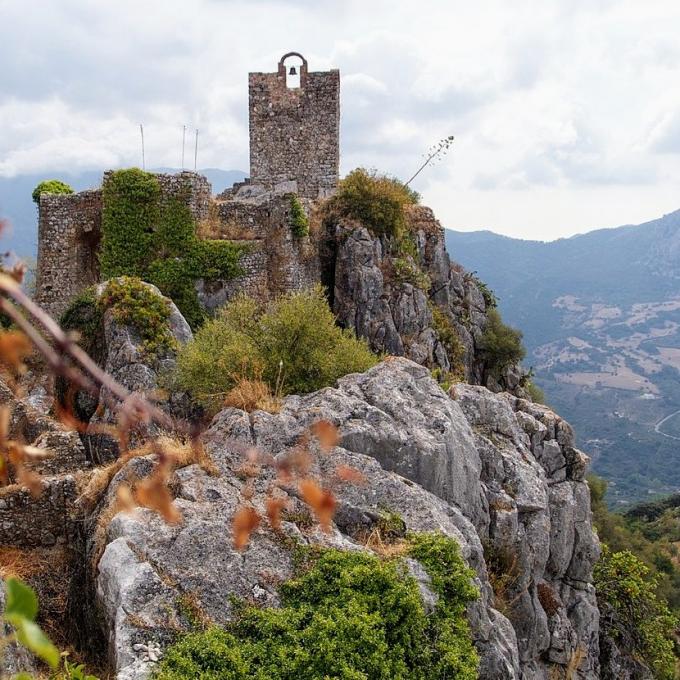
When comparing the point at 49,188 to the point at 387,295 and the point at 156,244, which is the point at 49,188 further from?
the point at 387,295

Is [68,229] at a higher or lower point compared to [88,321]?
higher

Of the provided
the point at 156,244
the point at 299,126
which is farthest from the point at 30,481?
the point at 299,126

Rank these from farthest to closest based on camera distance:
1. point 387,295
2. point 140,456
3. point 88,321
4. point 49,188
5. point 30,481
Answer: point 387,295 → point 49,188 → point 88,321 → point 140,456 → point 30,481

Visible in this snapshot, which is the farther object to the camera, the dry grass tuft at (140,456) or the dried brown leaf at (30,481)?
the dry grass tuft at (140,456)

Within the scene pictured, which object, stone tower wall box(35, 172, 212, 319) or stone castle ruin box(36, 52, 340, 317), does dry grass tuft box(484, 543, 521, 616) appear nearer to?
stone castle ruin box(36, 52, 340, 317)

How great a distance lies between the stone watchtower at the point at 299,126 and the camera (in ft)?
91.7

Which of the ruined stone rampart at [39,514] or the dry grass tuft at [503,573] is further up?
the ruined stone rampart at [39,514]

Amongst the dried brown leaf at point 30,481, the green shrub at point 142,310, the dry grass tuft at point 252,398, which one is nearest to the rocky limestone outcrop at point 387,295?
the green shrub at point 142,310

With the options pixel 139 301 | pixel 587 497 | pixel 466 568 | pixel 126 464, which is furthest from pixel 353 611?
pixel 139 301

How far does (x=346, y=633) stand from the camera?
7.84m

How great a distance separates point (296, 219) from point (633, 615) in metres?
14.7

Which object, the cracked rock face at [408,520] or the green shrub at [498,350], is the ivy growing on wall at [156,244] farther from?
the green shrub at [498,350]

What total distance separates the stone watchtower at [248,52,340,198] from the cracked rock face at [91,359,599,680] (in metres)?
15.7

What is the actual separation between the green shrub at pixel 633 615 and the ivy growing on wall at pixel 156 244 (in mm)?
12894
